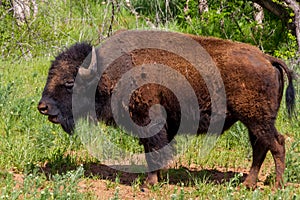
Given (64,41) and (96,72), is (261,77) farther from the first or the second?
(64,41)

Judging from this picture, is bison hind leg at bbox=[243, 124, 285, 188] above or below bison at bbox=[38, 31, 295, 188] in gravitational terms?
below

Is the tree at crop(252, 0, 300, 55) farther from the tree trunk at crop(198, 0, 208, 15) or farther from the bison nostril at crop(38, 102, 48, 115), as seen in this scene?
the bison nostril at crop(38, 102, 48, 115)

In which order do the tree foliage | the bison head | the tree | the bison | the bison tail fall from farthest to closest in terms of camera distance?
1. the tree foliage
2. the tree
3. the bison head
4. the bison tail
5. the bison

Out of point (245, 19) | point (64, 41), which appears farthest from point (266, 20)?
point (64, 41)

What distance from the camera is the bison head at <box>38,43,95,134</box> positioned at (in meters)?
5.62

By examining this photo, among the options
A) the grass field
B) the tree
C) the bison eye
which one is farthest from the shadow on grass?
the tree

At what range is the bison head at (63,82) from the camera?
562 cm

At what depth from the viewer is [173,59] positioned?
5.54 m

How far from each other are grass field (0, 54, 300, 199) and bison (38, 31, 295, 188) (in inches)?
12.9

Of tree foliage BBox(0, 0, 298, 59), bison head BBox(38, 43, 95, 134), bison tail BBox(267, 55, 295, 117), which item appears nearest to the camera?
bison tail BBox(267, 55, 295, 117)

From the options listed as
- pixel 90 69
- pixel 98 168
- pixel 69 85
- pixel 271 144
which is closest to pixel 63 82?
pixel 69 85

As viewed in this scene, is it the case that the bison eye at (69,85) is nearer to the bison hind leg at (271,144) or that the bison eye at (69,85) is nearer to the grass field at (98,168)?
→ the grass field at (98,168)

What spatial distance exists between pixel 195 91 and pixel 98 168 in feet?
4.85

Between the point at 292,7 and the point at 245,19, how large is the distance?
209 centimetres
